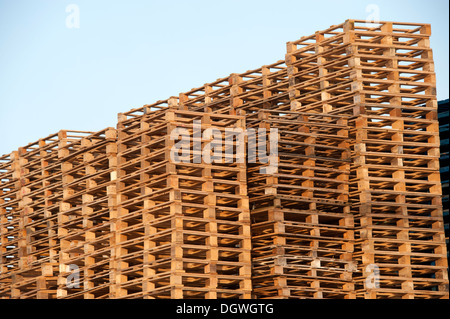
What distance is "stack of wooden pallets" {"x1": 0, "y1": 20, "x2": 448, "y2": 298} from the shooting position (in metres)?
14.9

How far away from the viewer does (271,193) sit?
50.7ft

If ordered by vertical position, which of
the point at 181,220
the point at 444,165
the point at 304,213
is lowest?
the point at 181,220

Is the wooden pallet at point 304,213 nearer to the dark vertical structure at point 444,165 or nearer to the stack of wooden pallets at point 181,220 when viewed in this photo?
the stack of wooden pallets at point 181,220

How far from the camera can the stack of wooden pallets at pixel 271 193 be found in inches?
588

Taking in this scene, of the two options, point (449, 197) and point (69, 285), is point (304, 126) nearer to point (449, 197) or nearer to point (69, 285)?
point (69, 285)

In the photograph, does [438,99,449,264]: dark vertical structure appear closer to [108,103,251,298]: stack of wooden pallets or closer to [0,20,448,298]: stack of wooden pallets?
[0,20,448,298]: stack of wooden pallets

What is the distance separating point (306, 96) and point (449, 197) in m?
10.5

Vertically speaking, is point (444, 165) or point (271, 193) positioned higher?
point (444, 165)

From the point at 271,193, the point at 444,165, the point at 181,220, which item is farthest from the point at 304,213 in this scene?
the point at 444,165

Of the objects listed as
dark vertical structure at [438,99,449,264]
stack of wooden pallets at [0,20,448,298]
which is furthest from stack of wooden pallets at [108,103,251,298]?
dark vertical structure at [438,99,449,264]

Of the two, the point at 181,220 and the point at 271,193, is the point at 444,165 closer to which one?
the point at 271,193

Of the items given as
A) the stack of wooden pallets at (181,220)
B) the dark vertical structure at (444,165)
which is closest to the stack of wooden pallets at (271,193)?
the stack of wooden pallets at (181,220)

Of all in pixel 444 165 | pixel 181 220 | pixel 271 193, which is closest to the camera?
pixel 181 220

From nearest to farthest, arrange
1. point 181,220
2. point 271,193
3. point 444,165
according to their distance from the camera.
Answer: point 181,220 < point 271,193 < point 444,165
